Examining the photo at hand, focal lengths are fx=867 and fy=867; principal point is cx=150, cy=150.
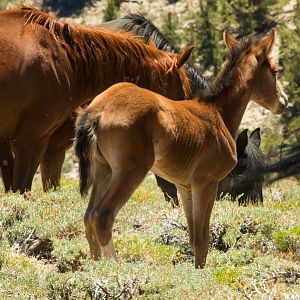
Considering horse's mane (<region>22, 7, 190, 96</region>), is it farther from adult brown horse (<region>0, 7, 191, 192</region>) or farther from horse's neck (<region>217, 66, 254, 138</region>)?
horse's neck (<region>217, 66, 254, 138</region>)

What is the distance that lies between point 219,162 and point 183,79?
258cm

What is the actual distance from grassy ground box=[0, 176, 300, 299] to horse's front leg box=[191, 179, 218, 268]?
12 cm

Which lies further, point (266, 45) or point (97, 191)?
point (266, 45)

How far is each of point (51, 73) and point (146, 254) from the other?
8.50 ft

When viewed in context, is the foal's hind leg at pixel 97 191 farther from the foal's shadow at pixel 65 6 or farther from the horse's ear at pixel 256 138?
the foal's shadow at pixel 65 6

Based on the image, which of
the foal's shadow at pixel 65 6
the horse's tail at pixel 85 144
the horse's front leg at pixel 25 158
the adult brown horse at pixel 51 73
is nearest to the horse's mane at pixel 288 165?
the adult brown horse at pixel 51 73

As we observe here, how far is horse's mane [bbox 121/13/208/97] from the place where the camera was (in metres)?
10.8

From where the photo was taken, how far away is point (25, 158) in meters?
9.03

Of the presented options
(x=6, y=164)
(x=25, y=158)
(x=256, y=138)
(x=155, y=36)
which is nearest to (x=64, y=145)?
(x=6, y=164)

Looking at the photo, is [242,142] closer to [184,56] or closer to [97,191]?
[184,56]

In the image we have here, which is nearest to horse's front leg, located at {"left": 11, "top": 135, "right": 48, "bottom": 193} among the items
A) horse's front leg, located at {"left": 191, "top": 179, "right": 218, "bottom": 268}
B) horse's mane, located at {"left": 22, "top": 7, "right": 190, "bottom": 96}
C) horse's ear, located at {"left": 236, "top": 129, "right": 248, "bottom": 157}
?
horse's mane, located at {"left": 22, "top": 7, "right": 190, "bottom": 96}

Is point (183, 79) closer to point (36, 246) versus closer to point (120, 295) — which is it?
point (36, 246)

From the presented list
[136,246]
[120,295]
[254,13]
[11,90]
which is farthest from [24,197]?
[254,13]

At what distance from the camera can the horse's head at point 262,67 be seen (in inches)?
318
